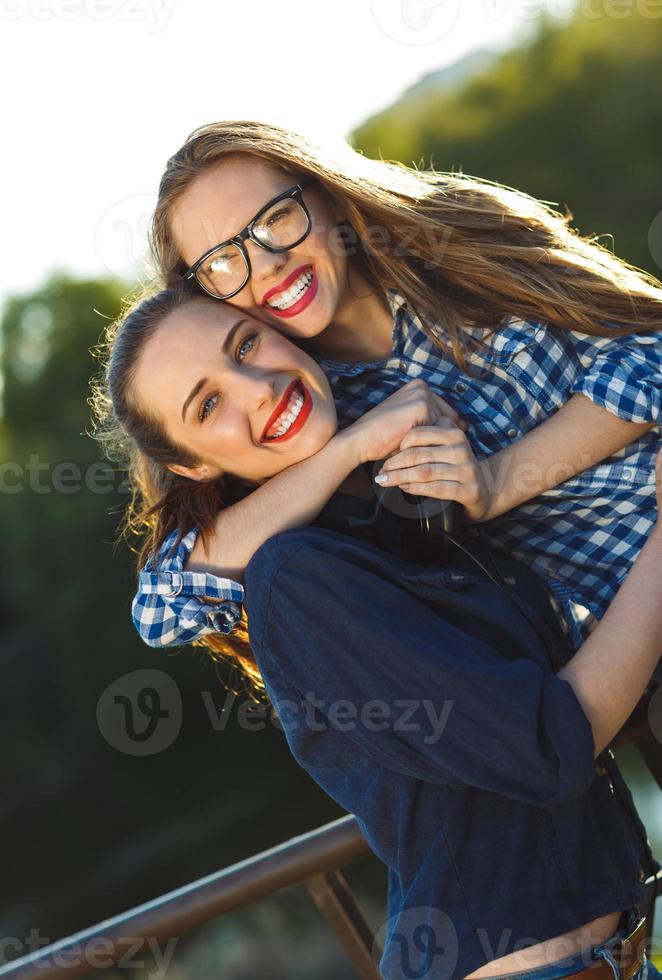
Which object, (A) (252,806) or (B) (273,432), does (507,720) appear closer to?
(B) (273,432)

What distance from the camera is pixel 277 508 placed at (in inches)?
80.0

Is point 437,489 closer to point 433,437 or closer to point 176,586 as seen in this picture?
point 433,437

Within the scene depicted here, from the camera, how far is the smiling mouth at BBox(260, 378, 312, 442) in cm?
213

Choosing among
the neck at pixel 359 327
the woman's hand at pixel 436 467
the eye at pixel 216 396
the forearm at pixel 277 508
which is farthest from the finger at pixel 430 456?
the neck at pixel 359 327

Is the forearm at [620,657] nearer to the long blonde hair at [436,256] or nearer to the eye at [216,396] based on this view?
the long blonde hair at [436,256]

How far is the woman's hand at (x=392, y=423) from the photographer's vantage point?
6.66 feet

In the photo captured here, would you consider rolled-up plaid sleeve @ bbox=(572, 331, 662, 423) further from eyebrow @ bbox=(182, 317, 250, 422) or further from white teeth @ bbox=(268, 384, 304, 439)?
eyebrow @ bbox=(182, 317, 250, 422)

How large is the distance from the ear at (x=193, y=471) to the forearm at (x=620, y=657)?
887mm

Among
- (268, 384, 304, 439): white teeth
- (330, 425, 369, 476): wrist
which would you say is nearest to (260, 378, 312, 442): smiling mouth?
(268, 384, 304, 439): white teeth

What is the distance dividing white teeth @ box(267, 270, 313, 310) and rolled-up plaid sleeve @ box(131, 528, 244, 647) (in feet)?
1.97

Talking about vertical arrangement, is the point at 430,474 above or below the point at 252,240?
below

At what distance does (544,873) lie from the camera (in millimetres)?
1809

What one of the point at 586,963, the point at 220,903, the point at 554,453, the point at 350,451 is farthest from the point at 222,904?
the point at 554,453

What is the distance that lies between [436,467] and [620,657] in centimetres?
46
